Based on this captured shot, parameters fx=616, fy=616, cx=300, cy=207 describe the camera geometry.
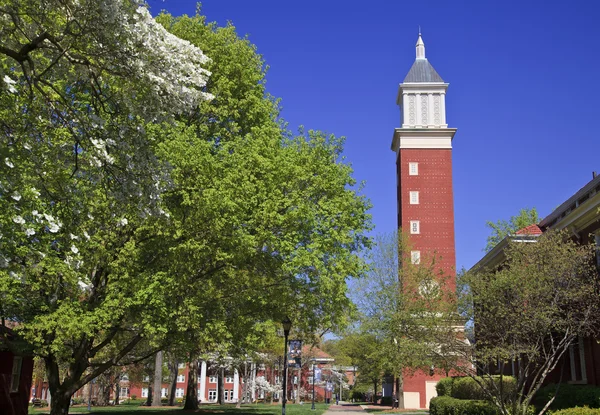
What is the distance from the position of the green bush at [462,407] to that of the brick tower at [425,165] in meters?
24.4

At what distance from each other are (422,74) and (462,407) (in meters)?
39.5

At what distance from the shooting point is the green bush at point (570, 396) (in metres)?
20.4

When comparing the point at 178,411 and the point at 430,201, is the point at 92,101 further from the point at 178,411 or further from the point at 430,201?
the point at 430,201

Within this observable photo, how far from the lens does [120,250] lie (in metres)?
20.2

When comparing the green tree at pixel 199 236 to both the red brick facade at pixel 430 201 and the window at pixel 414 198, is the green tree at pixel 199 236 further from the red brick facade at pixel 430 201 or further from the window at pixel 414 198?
the window at pixel 414 198

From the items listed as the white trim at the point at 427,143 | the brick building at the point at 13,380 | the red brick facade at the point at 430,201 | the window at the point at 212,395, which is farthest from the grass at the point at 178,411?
the window at the point at 212,395

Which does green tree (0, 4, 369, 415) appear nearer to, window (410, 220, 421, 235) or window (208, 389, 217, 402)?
window (410, 220, 421, 235)

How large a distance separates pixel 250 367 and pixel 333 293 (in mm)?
52751

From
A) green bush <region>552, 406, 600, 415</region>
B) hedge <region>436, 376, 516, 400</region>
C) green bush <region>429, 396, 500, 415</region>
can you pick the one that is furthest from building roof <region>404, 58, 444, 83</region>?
green bush <region>552, 406, 600, 415</region>

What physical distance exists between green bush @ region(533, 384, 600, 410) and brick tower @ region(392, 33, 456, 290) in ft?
100

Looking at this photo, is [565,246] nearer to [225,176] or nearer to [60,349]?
[225,176]

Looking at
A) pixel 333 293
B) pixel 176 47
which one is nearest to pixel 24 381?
pixel 333 293

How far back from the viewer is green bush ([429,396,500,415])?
25.2 meters

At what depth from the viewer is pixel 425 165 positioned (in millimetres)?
58250
